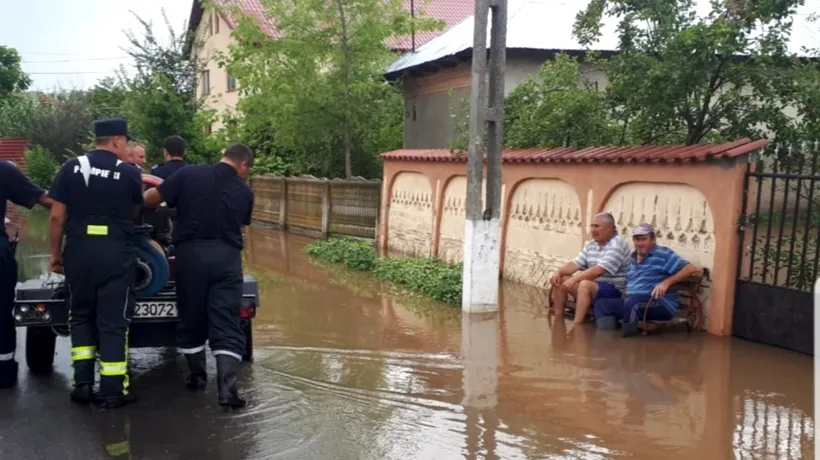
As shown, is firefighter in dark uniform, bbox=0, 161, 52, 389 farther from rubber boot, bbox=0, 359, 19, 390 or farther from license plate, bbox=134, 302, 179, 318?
license plate, bbox=134, 302, 179, 318

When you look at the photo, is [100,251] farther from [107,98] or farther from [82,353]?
[107,98]

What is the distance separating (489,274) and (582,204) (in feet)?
5.04

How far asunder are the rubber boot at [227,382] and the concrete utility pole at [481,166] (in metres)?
4.30

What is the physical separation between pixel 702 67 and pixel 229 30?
27292 millimetres

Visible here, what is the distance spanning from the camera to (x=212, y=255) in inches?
235

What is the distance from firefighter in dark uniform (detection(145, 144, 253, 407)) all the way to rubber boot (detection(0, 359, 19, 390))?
1.40 m

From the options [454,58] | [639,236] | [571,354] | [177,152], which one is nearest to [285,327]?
[177,152]

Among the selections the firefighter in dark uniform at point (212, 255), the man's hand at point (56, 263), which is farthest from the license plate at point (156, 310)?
the man's hand at point (56, 263)

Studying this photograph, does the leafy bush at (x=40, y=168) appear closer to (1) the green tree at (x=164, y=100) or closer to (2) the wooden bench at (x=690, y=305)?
(1) the green tree at (x=164, y=100)

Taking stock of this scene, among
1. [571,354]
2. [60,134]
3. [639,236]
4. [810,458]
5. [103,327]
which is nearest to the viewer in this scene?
[810,458]

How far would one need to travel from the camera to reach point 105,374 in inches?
233

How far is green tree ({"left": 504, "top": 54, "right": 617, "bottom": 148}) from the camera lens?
11.5 metres

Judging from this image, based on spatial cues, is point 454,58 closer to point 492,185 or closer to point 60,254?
point 492,185

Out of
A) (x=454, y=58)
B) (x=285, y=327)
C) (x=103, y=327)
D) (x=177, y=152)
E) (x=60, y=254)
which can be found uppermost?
(x=454, y=58)
